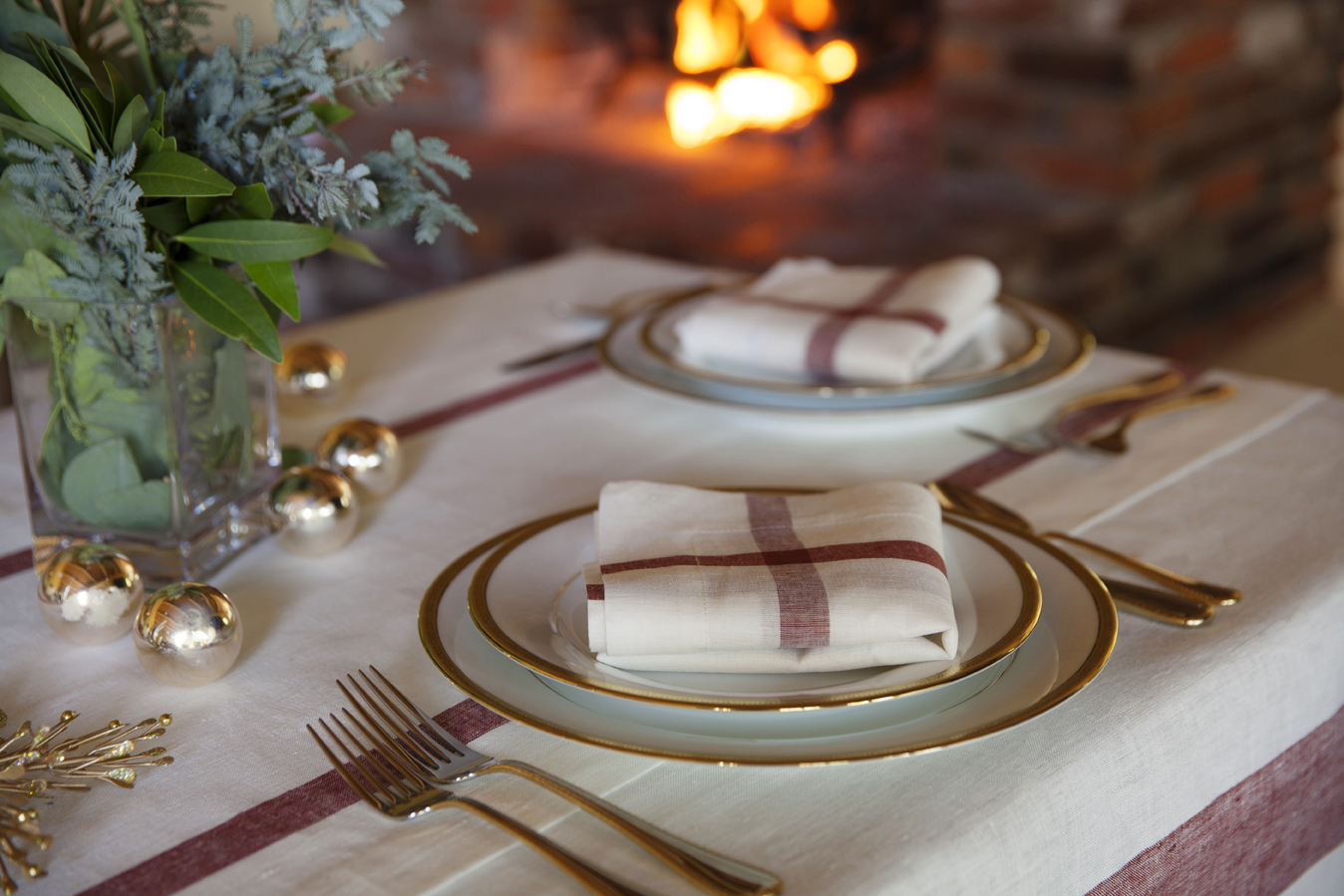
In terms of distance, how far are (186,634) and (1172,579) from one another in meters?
0.49

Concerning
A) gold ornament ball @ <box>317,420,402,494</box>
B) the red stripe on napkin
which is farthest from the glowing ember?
gold ornament ball @ <box>317,420,402,494</box>

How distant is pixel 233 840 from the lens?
480 mm

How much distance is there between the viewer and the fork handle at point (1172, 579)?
24.6 inches

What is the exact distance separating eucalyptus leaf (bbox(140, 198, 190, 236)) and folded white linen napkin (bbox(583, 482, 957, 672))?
288 mm

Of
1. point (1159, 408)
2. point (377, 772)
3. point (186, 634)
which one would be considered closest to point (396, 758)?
point (377, 772)

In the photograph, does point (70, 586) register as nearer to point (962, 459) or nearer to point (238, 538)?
point (238, 538)

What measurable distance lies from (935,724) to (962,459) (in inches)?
14.1

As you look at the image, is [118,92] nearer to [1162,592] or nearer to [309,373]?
[309,373]

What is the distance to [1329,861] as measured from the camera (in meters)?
0.69

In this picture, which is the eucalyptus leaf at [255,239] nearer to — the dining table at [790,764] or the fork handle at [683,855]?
the dining table at [790,764]

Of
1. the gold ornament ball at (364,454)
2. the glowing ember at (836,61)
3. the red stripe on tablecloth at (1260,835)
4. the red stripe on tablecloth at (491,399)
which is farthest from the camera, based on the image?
the glowing ember at (836,61)

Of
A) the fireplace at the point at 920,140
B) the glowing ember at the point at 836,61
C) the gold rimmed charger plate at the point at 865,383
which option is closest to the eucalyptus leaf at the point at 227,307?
the gold rimmed charger plate at the point at 865,383

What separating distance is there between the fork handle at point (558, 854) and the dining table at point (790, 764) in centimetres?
1

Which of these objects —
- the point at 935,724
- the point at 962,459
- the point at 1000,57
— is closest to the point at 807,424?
the point at 962,459
